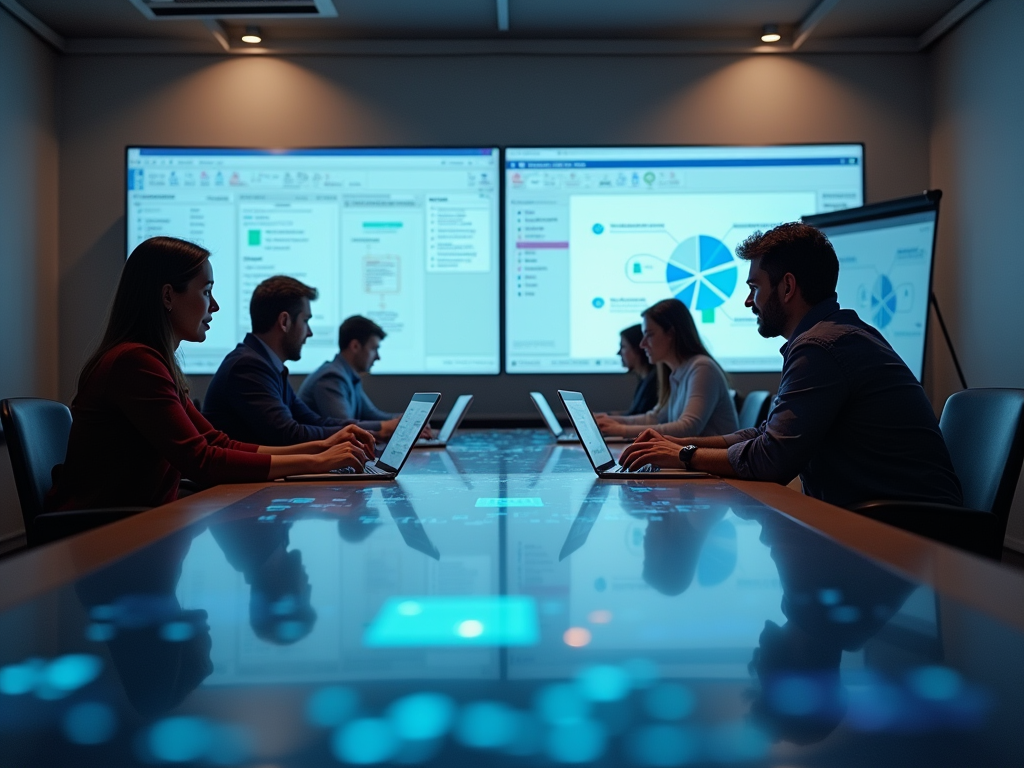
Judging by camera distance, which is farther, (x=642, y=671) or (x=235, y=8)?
(x=235, y=8)

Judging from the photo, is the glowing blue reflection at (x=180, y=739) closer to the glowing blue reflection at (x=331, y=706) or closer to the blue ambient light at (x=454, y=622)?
the glowing blue reflection at (x=331, y=706)

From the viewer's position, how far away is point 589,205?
16.2 ft

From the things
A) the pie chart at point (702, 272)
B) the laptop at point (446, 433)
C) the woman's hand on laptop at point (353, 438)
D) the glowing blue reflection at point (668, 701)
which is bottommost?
the laptop at point (446, 433)

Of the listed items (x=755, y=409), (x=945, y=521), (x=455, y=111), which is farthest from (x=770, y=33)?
(x=945, y=521)

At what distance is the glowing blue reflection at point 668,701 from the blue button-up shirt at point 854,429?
1.35 m

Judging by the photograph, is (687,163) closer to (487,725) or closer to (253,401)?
(253,401)

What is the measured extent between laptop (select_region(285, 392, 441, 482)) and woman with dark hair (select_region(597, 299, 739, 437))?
4.00 ft

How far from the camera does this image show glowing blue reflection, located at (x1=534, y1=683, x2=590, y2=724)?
512 mm

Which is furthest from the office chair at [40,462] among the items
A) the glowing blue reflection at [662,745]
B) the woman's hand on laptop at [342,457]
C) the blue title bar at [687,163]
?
the blue title bar at [687,163]

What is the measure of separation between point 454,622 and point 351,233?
439 centimetres

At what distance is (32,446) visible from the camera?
6.51 feet

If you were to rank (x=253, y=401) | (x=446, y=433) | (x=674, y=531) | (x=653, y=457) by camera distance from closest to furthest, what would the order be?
1. (x=674, y=531)
2. (x=653, y=457)
3. (x=253, y=401)
4. (x=446, y=433)

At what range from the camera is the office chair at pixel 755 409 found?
3.60 meters

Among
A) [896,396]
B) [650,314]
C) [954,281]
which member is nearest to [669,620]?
[896,396]
